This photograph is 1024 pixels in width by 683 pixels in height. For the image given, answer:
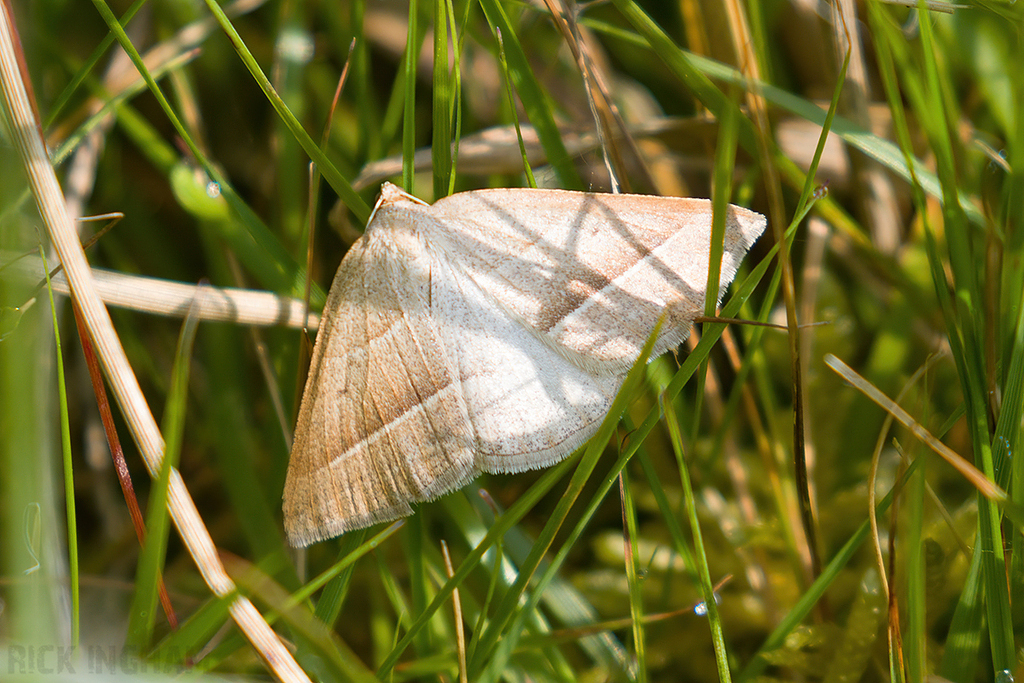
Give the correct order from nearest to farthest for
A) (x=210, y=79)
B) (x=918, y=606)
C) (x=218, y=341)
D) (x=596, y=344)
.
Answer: (x=918, y=606), (x=596, y=344), (x=218, y=341), (x=210, y=79)

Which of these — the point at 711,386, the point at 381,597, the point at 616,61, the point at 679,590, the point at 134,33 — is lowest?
the point at 679,590

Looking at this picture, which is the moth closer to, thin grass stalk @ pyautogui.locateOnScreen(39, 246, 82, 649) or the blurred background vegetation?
the blurred background vegetation

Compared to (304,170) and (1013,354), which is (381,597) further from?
(1013,354)

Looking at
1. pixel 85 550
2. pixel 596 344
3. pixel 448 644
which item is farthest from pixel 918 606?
pixel 85 550

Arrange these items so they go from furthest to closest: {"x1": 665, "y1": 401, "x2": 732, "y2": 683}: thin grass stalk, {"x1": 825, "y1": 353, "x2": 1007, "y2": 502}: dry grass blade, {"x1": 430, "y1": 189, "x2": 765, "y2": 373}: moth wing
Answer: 1. {"x1": 430, "y1": 189, "x2": 765, "y2": 373}: moth wing
2. {"x1": 665, "y1": 401, "x2": 732, "y2": 683}: thin grass stalk
3. {"x1": 825, "y1": 353, "x2": 1007, "y2": 502}: dry grass blade

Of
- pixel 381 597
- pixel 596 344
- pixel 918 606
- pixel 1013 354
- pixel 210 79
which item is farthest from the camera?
pixel 210 79

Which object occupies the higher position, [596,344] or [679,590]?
[596,344]

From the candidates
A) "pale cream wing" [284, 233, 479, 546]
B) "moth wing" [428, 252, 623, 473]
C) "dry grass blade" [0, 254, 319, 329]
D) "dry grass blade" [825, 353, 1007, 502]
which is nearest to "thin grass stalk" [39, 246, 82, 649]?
"pale cream wing" [284, 233, 479, 546]

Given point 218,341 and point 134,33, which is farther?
point 134,33
